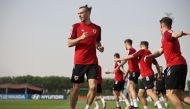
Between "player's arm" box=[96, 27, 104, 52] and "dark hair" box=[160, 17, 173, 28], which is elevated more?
"dark hair" box=[160, 17, 173, 28]

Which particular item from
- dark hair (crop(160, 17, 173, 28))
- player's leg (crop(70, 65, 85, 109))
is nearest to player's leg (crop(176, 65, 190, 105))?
dark hair (crop(160, 17, 173, 28))

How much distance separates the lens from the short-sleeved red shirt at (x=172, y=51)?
9.15 meters

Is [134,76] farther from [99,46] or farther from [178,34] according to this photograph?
[178,34]

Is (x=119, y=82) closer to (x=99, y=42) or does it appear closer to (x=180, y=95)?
(x=99, y=42)

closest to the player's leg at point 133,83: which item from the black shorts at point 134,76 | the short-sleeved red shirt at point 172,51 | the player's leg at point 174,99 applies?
the black shorts at point 134,76

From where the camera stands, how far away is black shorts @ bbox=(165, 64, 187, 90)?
904cm

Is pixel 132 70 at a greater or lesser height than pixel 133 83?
greater

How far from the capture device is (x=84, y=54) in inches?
415

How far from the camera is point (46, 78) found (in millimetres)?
98125

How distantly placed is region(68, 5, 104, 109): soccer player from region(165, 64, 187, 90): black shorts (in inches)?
80.5

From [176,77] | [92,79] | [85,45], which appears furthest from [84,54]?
[176,77]

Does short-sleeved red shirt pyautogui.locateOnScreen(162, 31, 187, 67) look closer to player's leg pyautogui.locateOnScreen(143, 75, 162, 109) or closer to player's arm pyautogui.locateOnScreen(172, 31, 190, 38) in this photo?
player's arm pyautogui.locateOnScreen(172, 31, 190, 38)

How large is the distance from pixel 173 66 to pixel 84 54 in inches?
94.8

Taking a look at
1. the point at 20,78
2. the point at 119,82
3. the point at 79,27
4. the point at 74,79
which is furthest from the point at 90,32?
the point at 20,78
